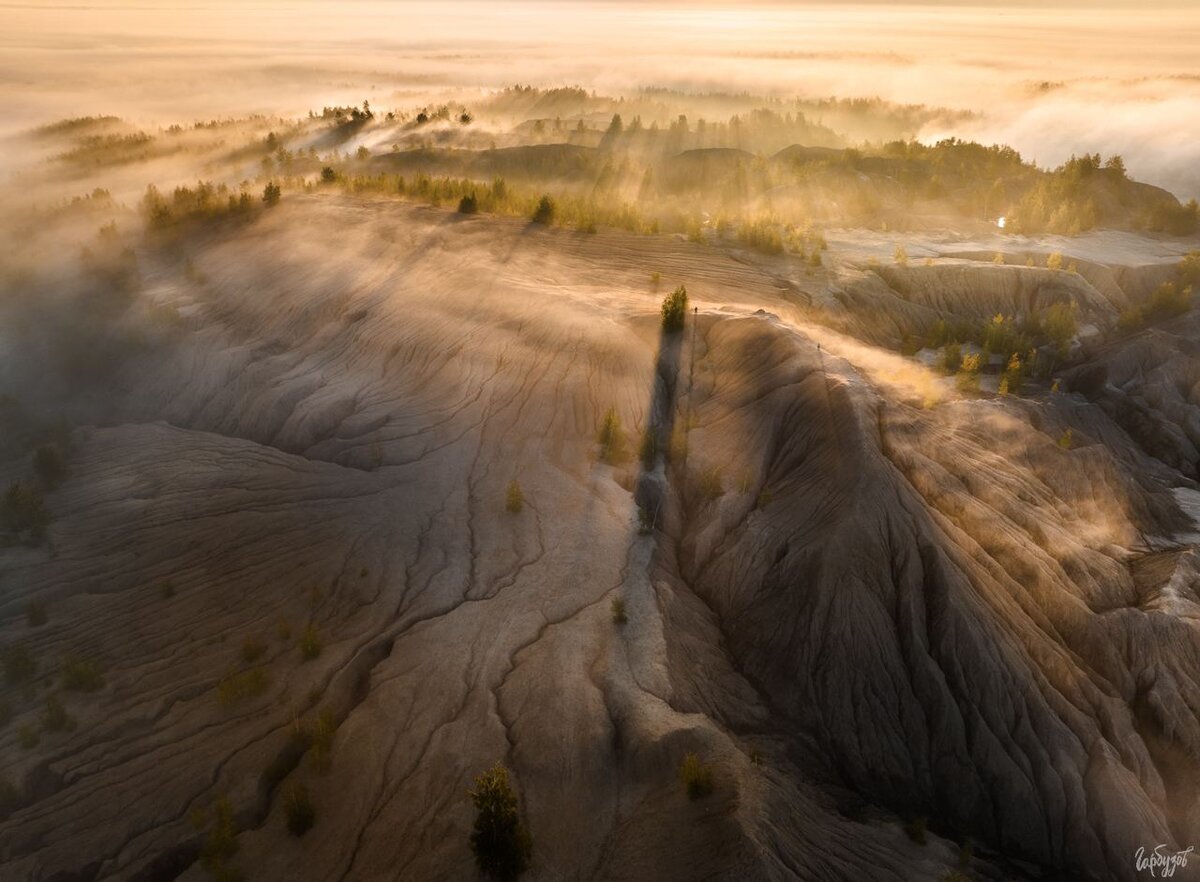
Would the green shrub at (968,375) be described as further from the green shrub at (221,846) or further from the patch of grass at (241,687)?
the green shrub at (221,846)

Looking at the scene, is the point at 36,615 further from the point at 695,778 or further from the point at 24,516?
the point at 695,778

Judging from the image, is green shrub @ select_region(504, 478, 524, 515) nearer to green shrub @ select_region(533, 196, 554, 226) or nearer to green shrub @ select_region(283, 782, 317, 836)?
green shrub @ select_region(283, 782, 317, 836)

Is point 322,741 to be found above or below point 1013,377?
below

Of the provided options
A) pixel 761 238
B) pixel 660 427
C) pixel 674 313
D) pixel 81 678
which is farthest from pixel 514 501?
pixel 761 238

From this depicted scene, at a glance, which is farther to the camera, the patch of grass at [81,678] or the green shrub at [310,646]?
the green shrub at [310,646]

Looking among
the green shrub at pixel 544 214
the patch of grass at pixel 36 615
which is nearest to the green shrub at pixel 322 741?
the patch of grass at pixel 36 615

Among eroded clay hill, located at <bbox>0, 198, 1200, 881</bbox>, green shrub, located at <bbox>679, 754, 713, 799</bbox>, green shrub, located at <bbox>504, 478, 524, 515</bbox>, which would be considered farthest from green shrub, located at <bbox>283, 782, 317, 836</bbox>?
green shrub, located at <bbox>504, 478, 524, 515</bbox>
